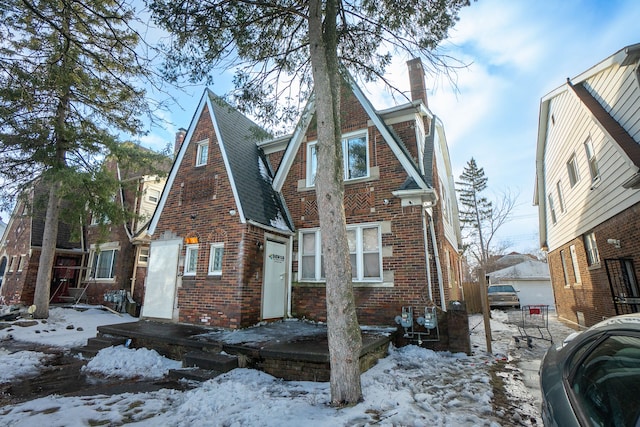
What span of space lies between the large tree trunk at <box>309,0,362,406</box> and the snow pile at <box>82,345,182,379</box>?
4035 millimetres

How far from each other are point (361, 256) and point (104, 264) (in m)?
14.8

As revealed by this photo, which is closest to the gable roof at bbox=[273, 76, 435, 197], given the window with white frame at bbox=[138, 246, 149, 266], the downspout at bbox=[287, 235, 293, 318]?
the downspout at bbox=[287, 235, 293, 318]

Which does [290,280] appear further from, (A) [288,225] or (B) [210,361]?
(B) [210,361]

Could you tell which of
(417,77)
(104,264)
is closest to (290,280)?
(417,77)

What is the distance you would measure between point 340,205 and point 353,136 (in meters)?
5.90

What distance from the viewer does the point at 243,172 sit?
33.0 ft

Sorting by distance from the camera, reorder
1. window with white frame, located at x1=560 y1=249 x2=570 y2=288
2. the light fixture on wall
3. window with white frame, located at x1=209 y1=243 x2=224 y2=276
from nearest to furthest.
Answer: the light fixture on wall → window with white frame, located at x1=209 y1=243 x2=224 y2=276 → window with white frame, located at x1=560 y1=249 x2=570 y2=288

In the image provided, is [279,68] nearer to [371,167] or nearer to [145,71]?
[145,71]

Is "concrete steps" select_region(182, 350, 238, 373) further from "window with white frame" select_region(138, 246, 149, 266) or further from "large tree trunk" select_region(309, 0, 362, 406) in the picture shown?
"window with white frame" select_region(138, 246, 149, 266)

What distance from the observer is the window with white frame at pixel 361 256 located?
8.78 meters

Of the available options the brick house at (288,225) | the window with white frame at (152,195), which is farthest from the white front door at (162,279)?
the window with white frame at (152,195)

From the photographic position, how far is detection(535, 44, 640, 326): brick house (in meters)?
7.48

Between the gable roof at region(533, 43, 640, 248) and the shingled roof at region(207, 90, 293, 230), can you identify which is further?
the shingled roof at region(207, 90, 293, 230)

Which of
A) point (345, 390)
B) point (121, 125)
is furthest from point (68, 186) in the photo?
point (345, 390)
